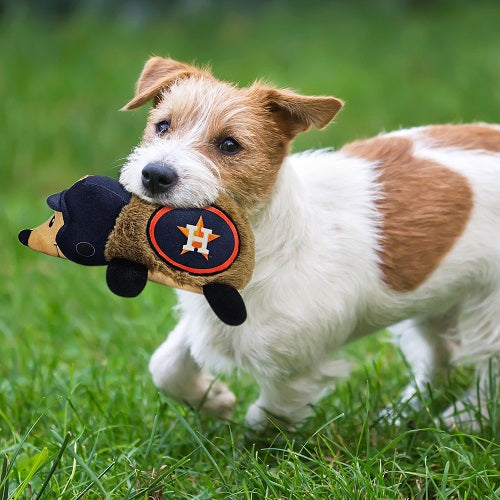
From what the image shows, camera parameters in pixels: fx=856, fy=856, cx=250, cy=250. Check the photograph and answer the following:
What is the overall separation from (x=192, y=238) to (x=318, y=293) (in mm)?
645

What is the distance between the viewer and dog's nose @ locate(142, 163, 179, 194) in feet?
9.25

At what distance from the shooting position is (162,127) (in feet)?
10.4

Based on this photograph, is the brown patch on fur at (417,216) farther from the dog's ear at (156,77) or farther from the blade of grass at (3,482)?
the blade of grass at (3,482)

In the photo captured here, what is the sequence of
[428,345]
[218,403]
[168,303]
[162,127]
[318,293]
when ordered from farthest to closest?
[168,303], [428,345], [218,403], [318,293], [162,127]

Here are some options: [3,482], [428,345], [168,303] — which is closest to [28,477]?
[3,482]

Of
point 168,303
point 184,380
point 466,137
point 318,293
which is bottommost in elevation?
point 168,303

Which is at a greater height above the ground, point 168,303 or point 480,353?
point 480,353

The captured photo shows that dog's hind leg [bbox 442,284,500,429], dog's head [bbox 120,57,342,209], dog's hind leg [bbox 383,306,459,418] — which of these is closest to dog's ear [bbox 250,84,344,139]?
dog's head [bbox 120,57,342,209]

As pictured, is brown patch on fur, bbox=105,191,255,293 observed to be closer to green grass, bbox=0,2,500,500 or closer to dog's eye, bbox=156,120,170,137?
dog's eye, bbox=156,120,170,137

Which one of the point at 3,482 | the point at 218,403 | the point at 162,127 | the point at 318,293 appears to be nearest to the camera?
the point at 3,482

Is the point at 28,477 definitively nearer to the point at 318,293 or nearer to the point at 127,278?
the point at 127,278

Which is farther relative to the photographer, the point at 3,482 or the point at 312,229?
the point at 312,229

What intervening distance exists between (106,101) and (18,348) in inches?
179

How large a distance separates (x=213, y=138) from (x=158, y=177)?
0.33 metres
